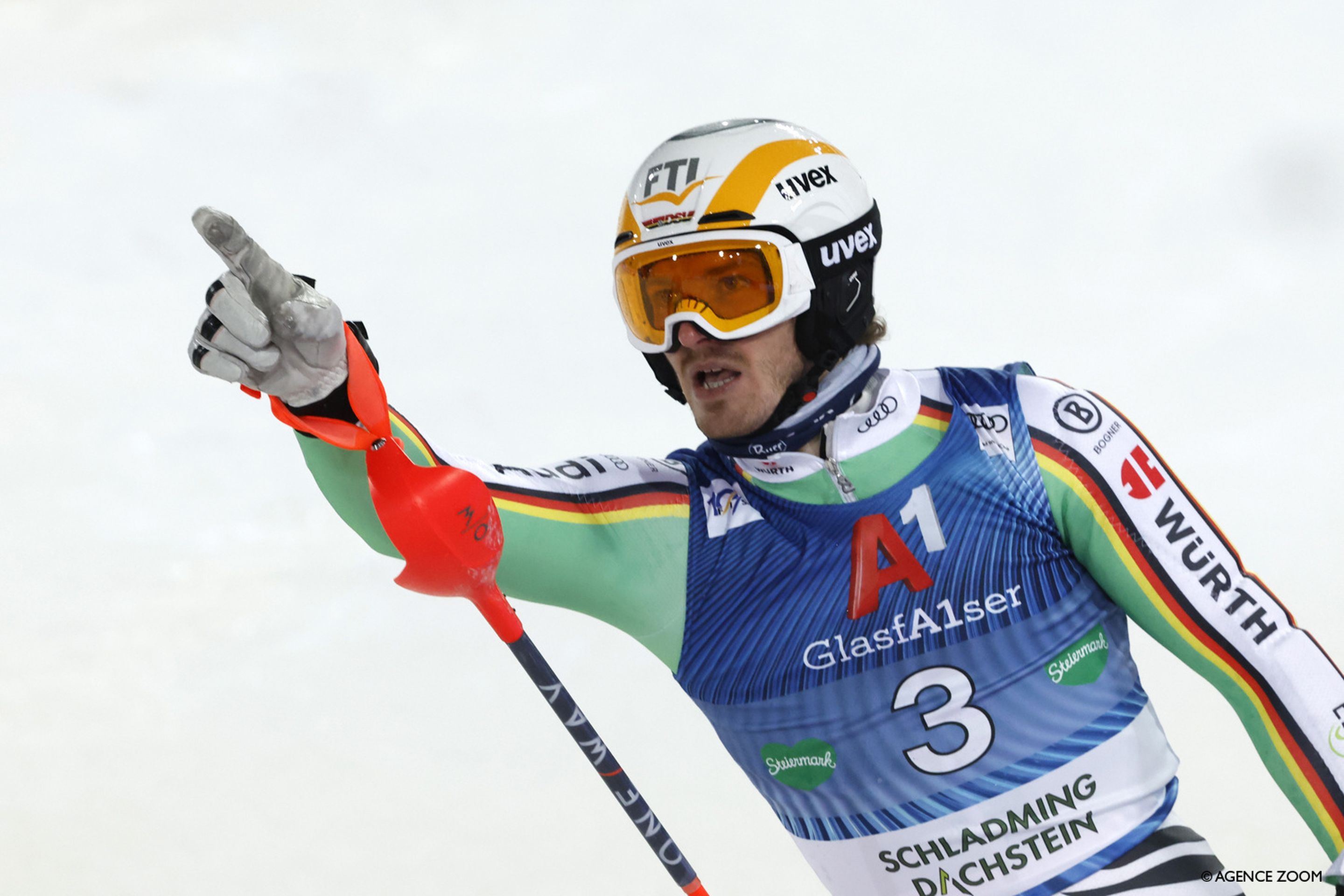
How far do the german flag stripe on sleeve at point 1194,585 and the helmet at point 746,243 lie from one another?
0.62 m

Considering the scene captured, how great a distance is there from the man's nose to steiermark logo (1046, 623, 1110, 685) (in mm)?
1052

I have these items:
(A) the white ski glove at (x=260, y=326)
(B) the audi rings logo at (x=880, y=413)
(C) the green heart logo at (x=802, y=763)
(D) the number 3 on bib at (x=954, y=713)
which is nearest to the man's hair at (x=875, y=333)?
(B) the audi rings logo at (x=880, y=413)

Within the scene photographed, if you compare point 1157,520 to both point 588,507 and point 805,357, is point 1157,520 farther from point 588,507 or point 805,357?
point 588,507

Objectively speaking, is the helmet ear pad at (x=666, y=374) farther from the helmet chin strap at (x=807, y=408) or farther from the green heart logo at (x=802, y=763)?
the green heart logo at (x=802, y=763)

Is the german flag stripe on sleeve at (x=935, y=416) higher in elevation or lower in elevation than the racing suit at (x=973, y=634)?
higher

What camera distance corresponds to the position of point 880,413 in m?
3.47

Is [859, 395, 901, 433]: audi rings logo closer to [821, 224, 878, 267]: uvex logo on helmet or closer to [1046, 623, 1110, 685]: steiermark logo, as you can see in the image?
[821, 224, 878, 267]: uvex logo on helmet

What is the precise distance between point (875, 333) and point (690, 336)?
1.75ft

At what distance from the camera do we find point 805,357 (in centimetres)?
345

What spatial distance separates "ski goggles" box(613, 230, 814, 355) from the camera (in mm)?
3342

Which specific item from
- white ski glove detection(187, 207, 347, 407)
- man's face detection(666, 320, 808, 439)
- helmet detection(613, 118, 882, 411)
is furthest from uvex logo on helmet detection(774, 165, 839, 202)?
white ski glove detection(187, 207, 347, 407)

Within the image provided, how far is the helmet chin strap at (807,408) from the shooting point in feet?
11.2

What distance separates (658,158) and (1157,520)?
1397 millimetres

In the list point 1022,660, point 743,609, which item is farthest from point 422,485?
point 1022,660
